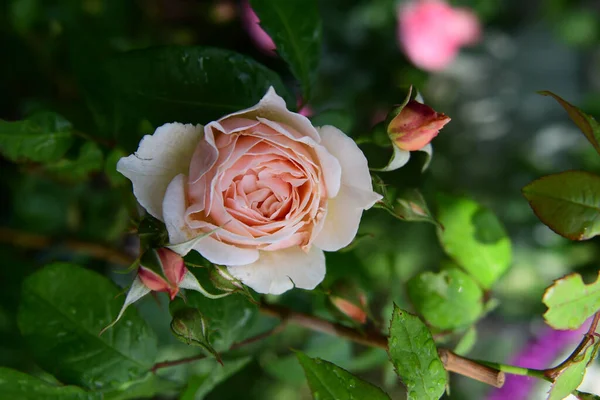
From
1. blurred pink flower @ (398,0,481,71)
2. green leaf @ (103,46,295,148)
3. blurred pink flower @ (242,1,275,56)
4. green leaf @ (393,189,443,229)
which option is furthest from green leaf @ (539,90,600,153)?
blurred pink flower @ (398,0,481,71)

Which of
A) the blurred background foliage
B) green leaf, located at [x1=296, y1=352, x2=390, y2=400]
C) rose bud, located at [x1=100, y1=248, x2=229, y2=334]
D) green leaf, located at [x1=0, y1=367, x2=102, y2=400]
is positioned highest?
rose bud, located at [x1=100, y1=248, x2=229, y2=334]

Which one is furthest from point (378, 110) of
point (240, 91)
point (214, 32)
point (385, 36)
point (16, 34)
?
point (240, 91)

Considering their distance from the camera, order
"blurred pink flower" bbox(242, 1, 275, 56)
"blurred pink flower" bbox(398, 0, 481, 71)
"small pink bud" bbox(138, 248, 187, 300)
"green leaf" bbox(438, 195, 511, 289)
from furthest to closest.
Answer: "blurred pink flower" bbox(398, 0, 481, 71) < "blurred pink flower" bbox(242, 1, 275, 56) < "green leaf" bbox(438, 195, 511, 289) < "small pink bud" bbox(138, 248, 187, 300)

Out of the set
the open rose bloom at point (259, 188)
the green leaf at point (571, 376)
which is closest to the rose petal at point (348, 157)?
the open rose bloom at point (259, 188)

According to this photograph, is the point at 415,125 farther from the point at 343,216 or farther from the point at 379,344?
the point at 379,344

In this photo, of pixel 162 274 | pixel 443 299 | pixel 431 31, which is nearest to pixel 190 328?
pixel 162 274

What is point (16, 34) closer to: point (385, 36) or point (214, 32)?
point (214, 32)

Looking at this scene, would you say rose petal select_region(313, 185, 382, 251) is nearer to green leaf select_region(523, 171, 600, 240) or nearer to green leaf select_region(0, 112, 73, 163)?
green leaf select_region(523, 171, 600, 240)
